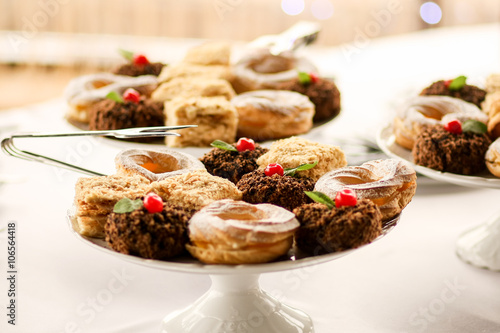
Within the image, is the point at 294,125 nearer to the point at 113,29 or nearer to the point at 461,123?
the point at 461,123

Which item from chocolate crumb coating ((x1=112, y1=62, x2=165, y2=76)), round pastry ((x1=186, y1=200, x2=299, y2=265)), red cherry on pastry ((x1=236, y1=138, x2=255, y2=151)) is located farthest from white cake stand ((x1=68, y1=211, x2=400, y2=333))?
chocolate crumb coating ((x1=112, y1=62, x2=165, y2=76))

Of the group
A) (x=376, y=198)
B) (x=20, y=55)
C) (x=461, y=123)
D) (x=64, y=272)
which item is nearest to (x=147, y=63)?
(x=64, y=272)

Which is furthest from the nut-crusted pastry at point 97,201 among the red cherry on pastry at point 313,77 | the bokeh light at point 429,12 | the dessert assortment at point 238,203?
the bokeh light at point 429,12

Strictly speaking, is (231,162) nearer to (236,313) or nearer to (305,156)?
(305,156)

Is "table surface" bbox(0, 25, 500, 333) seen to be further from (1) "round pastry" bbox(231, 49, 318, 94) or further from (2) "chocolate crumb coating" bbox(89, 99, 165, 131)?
(1) "round pastry" bbox(231, 49, 318, 94)

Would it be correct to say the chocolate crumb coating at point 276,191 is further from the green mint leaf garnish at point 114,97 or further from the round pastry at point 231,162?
the green mint leaf garnish at point 114,97

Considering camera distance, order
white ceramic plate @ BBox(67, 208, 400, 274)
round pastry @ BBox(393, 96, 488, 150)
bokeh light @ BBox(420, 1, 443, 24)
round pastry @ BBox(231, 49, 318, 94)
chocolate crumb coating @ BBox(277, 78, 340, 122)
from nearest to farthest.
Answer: white ceramic plate @ BBox(67, 208, 400, 274)
round pastry @ BBox(393, 96, 488, 150)
chocolate crumb coating @ BBox(277, 78, 340, 122)
round pastry @ BBox(231, 49, 318, 94)
bokeh light @ BBox(420, 1, 443, 24)

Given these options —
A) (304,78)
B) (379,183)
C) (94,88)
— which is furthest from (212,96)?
(379,183)
